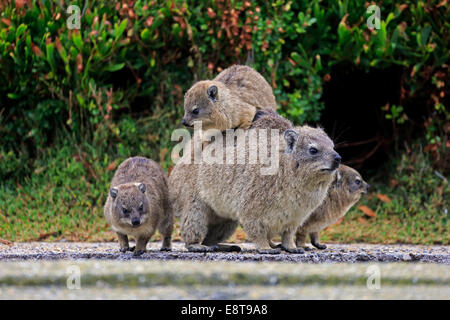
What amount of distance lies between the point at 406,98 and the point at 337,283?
19.4 ft

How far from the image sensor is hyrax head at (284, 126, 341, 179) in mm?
5867

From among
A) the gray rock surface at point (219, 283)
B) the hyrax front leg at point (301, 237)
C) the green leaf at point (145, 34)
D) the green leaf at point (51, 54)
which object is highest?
the green leaf at point (145, 34)

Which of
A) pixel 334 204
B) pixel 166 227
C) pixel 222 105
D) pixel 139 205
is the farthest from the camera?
pixel 334 204

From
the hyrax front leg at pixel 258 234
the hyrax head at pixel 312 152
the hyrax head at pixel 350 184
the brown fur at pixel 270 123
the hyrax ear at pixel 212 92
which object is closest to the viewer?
the hyrax head at pixel 312 152

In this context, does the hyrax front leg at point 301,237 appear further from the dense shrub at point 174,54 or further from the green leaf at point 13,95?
the green leaf at point 13,95

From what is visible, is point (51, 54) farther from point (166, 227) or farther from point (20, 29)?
point (166, 227)

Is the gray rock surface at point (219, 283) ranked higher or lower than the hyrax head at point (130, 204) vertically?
lower

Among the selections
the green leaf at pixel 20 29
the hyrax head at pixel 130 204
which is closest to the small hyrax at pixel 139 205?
the hyrax head at pixel 130 204

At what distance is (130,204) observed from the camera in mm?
6367

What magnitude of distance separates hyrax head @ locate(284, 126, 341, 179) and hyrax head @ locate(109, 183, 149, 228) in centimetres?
145

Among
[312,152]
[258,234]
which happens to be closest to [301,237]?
[258,234]

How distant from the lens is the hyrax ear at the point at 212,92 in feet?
21.9

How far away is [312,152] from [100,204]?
4001mm

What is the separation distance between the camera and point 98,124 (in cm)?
952
